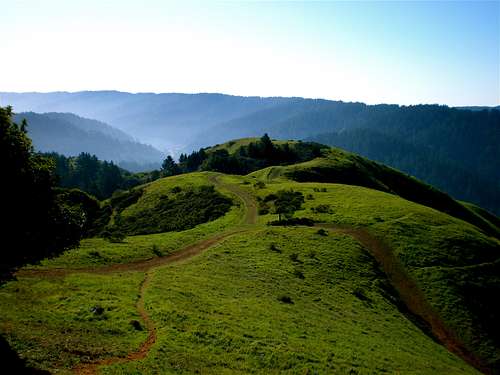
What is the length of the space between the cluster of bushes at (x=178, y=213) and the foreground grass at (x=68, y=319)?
32880 mm

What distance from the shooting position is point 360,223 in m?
64.4

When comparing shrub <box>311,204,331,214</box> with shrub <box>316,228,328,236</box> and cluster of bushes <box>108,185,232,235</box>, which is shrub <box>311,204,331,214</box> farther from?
cluster of bushes <box>108,185,232,235</box>

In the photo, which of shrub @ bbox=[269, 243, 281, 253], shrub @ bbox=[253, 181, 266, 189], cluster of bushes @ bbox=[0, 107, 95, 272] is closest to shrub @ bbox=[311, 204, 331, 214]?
shrub @ bbox=[269, 243, 281, 253]

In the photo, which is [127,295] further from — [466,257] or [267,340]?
[466,257]

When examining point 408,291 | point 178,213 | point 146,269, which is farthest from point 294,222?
point 146,269

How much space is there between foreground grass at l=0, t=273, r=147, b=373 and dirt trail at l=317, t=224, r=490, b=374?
1205 inches

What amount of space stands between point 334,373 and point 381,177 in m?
127

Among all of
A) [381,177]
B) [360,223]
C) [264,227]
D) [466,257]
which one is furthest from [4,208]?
[381,177]

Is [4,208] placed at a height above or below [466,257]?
above

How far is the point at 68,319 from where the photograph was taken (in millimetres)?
28578

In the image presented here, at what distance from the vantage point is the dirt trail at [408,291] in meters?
42.2

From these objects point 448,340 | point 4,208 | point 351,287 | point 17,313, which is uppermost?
point 4,208

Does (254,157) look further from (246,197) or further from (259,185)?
(246,197)

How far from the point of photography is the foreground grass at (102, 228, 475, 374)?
1062 inches
